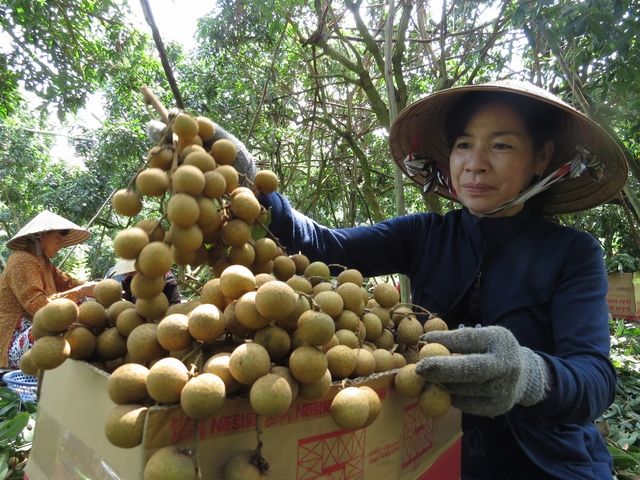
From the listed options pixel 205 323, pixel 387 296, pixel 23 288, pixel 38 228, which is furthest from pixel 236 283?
pixel 38 228

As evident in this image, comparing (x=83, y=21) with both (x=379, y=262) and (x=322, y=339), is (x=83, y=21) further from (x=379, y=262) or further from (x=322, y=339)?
(x=322, y=339)

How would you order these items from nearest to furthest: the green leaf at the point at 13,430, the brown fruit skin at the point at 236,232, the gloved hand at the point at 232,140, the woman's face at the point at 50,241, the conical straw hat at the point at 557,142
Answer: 1. the brown fruit skin at the point at 236,232
2. the gloved hand at the point at 232,140
3. the conical straw hat at the point at 557,142
4. the green leaf at the point at 13,430
5. the woman's face at the point at 50,241

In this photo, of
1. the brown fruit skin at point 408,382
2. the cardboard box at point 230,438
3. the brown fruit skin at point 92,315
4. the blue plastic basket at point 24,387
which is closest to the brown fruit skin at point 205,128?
the brown fruit skin at point 92,315

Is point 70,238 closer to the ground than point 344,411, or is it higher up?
higher up

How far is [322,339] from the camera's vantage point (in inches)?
25.4

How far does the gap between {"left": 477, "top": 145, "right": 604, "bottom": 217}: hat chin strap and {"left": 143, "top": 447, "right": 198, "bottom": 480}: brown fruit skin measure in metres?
1.00

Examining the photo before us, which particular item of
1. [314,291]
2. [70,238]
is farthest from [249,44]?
[314,291]

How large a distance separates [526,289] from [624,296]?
15.4 ft

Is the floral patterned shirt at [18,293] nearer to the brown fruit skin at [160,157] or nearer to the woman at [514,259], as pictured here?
the woman at [514,259]

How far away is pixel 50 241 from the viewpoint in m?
3.04

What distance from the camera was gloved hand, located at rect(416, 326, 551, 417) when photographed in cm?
74

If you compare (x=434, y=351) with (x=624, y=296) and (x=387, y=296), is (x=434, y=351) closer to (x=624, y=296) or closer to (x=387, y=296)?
(x=387, y=296)

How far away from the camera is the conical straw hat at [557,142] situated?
1.19 m

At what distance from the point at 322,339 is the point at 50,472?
0.47 meters
